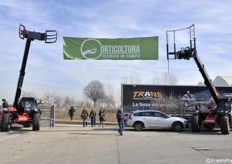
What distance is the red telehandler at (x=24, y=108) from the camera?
2181 cm

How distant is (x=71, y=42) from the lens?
25328 millimetres

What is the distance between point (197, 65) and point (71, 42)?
924cm

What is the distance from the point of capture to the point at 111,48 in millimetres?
25266

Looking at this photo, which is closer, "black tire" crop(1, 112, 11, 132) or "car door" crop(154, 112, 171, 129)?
"black tire" crop(1, 112, 11, 132)

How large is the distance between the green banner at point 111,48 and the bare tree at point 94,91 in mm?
76653

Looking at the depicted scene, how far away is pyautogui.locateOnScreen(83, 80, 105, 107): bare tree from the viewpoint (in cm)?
10262

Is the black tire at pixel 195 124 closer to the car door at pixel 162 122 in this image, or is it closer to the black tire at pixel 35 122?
the car door at pixel 162 122

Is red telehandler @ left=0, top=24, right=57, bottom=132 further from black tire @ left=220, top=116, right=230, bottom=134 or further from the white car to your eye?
black tire @ left=220, top=116, right=230, bottom=134

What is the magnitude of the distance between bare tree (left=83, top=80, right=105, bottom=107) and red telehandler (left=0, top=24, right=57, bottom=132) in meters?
76.3

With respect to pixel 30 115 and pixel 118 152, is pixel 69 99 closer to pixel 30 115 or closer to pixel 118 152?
pixel 30 115

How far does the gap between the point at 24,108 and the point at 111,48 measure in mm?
7678

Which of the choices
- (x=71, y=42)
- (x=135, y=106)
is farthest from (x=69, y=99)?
(x=71, y=42)

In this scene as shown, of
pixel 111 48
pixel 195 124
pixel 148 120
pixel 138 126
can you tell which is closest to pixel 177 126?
pixel 195 124
